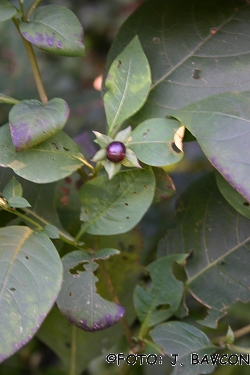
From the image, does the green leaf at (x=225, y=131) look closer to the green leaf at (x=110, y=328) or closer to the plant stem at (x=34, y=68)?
the plant stem at (x=34, y=68)

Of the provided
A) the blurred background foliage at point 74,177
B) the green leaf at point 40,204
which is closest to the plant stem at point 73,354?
the blurred background foliage at point 74,177

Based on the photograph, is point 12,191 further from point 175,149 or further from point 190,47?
point 190,47

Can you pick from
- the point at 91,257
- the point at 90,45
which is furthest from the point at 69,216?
the point at 90,45

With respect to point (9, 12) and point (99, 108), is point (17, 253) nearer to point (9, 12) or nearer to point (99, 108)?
point (9, 12)

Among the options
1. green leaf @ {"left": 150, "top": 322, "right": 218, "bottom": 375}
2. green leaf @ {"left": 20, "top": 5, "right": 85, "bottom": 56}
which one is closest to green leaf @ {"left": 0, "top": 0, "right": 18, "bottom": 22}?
green leaf @ {"left": 20, "top": 5, "right": 85, "bottom": 56}

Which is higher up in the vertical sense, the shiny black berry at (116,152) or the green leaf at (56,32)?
the green leaf at (56,32)
